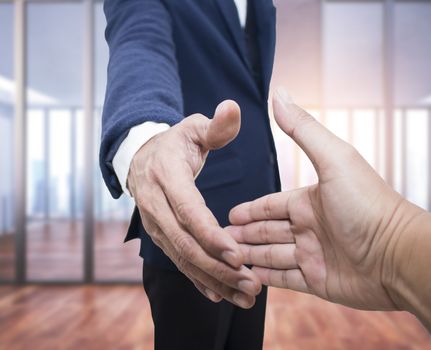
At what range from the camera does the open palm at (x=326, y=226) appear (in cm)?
56

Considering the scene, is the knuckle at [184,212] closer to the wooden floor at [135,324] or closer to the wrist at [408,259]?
the wrist at [408,259]

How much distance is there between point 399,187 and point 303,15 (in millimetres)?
1262

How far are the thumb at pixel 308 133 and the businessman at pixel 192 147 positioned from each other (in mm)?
65

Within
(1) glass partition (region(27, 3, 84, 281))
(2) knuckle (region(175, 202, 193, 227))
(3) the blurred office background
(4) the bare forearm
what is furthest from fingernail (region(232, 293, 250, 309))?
(1) glass partition (region(27, 3, 84, 281))

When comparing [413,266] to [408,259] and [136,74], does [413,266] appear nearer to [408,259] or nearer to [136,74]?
[408,259]

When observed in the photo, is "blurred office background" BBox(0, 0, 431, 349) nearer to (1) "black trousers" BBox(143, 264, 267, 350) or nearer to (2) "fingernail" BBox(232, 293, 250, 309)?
(1) "black trousers" BBox(143, 264, 267, 350)

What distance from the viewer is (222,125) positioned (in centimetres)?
41

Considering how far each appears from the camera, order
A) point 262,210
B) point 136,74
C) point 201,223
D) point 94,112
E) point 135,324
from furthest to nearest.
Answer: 1. point 94,112
2. point 135,324
3. point 262,210
4. point 136,74
5. point 201,223

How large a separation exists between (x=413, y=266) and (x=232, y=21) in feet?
1.35

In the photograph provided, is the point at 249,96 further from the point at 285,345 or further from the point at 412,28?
the point at 412,28

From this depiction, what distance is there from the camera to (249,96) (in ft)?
2.15

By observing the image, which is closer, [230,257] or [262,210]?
[230,257]

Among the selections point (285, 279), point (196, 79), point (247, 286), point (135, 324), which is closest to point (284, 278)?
point (285, 279)

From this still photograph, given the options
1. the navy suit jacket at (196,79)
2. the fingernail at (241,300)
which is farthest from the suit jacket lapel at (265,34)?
the fingernail at (241,300)
